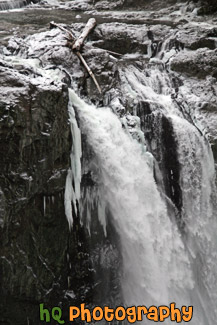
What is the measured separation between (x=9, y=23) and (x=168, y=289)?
25.3 ft

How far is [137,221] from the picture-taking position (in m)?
4.45

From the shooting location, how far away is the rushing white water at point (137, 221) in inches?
175

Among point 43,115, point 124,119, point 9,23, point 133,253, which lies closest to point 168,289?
point 133,253

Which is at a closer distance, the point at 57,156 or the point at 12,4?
the point at 57,156

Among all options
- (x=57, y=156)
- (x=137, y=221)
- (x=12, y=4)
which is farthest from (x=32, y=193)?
(x=12, y=4)

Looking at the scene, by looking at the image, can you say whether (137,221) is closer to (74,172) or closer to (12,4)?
(74,172)

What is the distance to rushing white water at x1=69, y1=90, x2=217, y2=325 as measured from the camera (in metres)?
4.45

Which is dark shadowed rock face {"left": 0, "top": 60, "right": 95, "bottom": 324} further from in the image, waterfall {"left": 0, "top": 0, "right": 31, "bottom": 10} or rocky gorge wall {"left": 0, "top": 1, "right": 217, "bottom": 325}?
waterfall {"left": 0, "top": 0, "right": 31, "bottom": 10}

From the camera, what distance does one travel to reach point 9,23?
318 inches

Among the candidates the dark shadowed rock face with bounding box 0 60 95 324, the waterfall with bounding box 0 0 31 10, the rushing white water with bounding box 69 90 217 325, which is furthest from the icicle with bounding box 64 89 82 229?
the waterfall with bounding box 0 0 31 10

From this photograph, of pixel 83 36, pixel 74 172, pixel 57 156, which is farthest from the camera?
pixel 83 36

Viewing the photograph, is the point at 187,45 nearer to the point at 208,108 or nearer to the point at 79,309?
the point at 208,108

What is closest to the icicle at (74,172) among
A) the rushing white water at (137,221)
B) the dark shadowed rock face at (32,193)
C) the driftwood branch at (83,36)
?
the dark shadowed rock face at (32,193)

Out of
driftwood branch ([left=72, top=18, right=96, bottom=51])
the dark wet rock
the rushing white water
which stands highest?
driftwood branch ([left=72, top=18, right=96, bottom=51])
